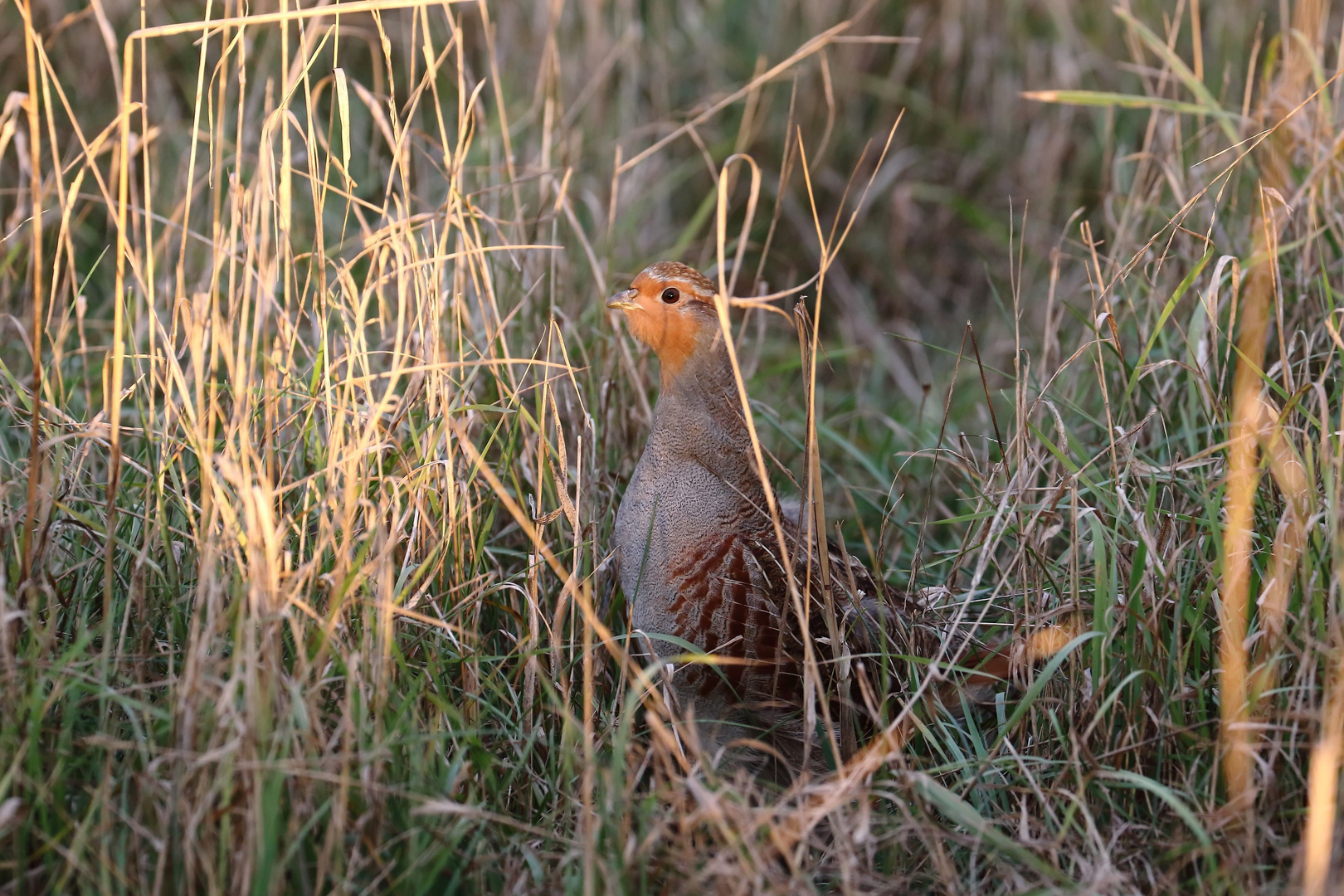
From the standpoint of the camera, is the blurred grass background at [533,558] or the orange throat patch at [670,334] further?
the orange throat patch at [670,334]

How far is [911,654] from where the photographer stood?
2396mm

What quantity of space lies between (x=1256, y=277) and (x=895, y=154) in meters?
2.34

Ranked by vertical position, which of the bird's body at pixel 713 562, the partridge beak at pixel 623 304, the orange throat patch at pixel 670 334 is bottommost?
the bird's body at pixel 713 562

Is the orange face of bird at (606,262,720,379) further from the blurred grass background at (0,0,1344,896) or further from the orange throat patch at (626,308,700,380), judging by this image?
the blurred grass background at (0,0,1344,896)

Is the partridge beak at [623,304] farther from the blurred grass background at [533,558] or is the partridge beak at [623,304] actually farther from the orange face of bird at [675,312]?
the blurred grass background at [533,558]

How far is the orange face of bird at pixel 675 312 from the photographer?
2.62 metres

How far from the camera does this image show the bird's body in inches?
98.7

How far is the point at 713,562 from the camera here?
8.31 ft

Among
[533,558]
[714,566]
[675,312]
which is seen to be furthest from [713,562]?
[675,312]

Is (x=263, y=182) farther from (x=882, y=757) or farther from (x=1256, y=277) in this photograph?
(x=1256, y=277)

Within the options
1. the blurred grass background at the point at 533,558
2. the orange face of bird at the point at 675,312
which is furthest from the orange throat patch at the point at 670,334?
the blurred grass background at the point at 533,558

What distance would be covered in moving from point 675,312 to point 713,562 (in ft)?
1.81

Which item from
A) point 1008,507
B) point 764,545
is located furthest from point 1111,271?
point 764,545

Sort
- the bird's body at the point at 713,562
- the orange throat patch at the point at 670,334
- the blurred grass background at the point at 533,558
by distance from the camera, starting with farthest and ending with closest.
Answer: the orange throat patch at the point at 670,334, the bird's body at the point at 713,562, the blurred grass background at the point at 533,558
